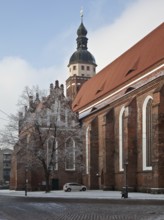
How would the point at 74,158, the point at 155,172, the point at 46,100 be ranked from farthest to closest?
1. the point at 74,158
2. the point at 46,100
3. the point at 155,172

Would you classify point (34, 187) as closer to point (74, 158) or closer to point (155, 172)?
point (74, 158)

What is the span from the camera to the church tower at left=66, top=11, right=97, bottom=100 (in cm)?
7775

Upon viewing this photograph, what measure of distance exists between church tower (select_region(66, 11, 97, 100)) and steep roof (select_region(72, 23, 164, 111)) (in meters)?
10.3

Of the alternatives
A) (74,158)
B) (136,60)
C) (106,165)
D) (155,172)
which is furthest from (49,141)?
(155,172)


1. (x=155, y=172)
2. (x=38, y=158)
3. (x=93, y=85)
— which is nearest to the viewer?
(x=155, y=172)

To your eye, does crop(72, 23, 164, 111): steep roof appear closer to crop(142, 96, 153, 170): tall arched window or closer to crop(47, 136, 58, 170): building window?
crop(142, 96, 153, 170): tall arched window

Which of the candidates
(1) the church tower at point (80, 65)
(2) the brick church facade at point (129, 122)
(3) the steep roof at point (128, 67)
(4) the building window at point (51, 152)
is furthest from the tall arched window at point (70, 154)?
(1) the church tower at point (80, 65)

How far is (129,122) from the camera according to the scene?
145ft

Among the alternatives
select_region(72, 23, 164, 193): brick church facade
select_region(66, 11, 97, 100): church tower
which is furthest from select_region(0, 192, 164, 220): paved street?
select_region(66, 11, 97, 100): church tower

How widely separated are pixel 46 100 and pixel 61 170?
1086 centimetres

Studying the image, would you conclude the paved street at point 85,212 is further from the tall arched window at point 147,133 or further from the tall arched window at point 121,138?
the tall arched window at point 121,138

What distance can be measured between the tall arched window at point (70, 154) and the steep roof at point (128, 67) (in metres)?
6.81

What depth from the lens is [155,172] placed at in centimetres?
3778

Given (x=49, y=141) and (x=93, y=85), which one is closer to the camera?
(x=49, y=141)
